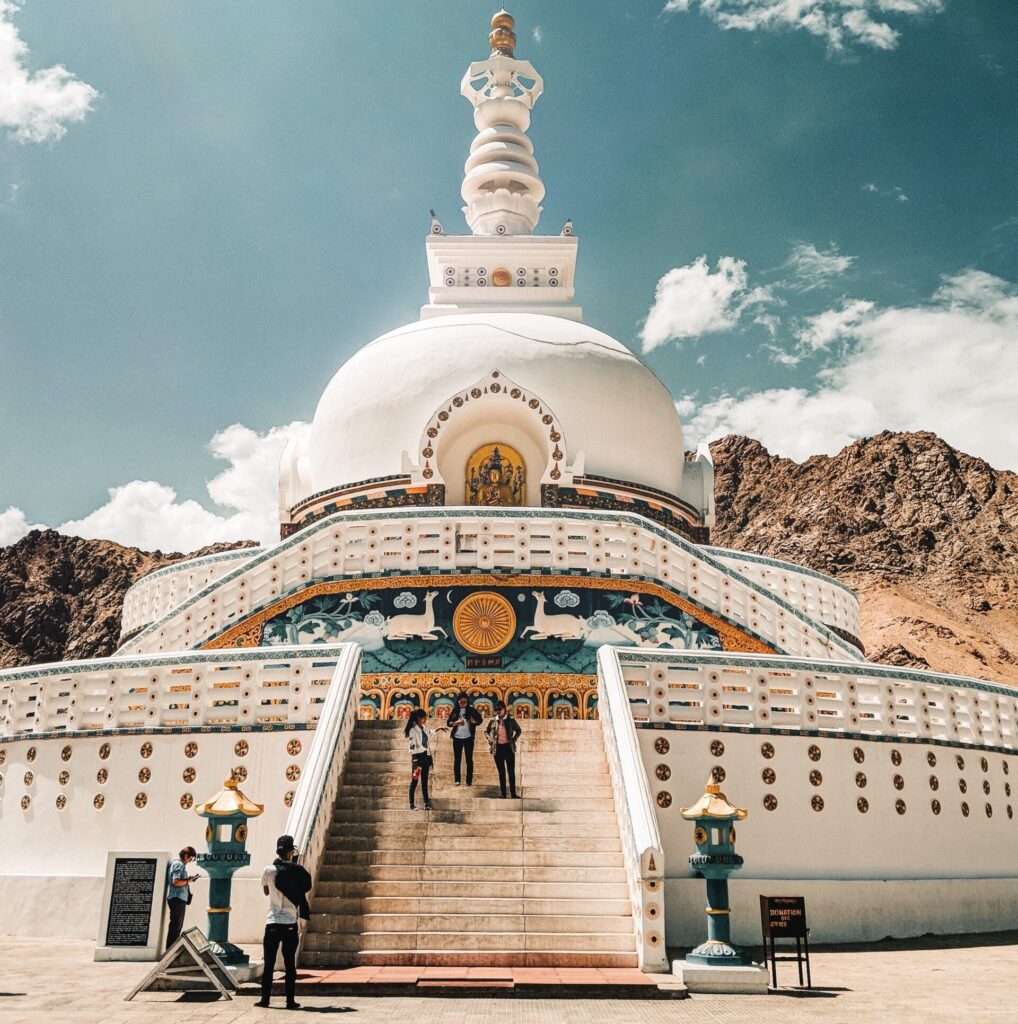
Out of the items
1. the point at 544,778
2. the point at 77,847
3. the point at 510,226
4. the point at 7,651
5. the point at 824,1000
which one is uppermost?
the point at 510,226

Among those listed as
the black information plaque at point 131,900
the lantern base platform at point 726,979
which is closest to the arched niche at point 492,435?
the black information plaque at point 131,900

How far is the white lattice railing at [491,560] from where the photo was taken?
16.4 m

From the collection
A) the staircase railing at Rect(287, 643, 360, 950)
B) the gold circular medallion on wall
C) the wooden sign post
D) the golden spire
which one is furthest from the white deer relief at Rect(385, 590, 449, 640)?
the golden spire

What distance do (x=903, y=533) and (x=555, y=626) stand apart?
192 feet

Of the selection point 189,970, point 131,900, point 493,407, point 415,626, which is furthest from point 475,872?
point 493,407

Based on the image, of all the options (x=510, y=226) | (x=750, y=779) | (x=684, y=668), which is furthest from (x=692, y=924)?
(x=510, y=226)

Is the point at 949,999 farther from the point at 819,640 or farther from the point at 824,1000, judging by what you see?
the point at 819,640

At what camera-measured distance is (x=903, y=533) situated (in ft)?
228

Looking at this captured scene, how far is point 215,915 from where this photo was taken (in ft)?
32.0

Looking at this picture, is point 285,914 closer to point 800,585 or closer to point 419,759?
point 419,759

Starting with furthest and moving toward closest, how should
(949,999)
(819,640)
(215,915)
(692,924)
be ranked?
(819,640) < (692,924) < (215,915) < (949,999)

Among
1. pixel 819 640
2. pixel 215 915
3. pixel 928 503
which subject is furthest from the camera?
pixel 928 503

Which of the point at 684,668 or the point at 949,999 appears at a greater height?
the point at 684,668

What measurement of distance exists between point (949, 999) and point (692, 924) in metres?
3.41
